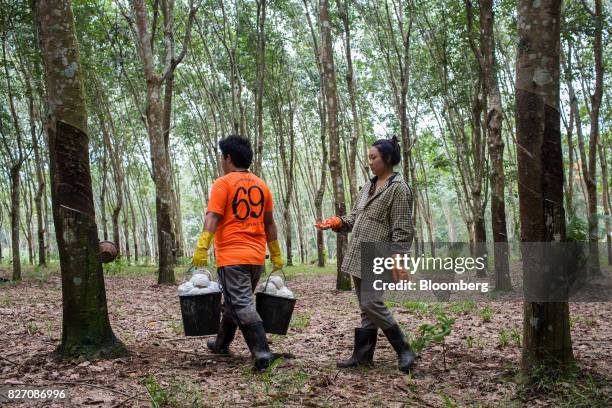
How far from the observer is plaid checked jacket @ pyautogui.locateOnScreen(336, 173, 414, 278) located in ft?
14.0

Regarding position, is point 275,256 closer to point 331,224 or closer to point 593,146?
point 331,224

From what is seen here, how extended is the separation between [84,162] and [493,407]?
3728 mm

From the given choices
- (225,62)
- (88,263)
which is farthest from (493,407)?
(225,62)

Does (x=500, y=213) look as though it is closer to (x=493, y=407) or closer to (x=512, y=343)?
(x=512, y=343)

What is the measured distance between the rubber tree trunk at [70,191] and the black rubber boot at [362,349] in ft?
6.58

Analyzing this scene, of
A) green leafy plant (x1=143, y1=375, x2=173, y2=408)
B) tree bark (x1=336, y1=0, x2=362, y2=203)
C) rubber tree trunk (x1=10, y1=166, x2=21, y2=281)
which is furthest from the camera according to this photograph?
tree bark (x1=336, y1=0, x2=362, y2=203)

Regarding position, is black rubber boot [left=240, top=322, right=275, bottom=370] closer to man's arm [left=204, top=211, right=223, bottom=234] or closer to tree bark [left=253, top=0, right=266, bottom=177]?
man's arm [left=204, top=211, right=223, bottom=234]

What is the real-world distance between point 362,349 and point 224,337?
50.4 inches

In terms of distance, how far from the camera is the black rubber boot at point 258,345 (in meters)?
4.32

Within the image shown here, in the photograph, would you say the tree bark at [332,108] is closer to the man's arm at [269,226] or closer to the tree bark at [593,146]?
the tree bark at [593,146]

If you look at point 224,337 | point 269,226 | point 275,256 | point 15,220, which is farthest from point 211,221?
point 15,220

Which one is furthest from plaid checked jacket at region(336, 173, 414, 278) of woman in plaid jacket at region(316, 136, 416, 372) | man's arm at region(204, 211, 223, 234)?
man's arm at region(204, 211, 223, 234)

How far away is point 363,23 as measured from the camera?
1973 cm
